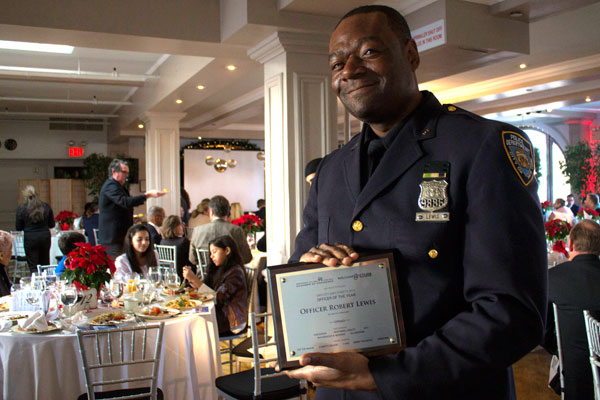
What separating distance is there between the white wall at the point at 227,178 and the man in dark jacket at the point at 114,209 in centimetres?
1066

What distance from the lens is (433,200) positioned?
1.04m

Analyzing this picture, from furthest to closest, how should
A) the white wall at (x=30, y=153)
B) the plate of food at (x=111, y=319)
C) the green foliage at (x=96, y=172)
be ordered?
1. the white wall at (x=30, y=153)
2. the green foliage at (x=96, y=172)
3. the plate of food at (x=111, y=319)

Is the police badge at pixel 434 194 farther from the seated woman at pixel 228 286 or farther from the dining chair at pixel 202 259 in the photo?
the dining chair at pixel 202 259

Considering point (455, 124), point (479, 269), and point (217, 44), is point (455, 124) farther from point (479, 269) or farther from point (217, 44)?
point (217, 44)

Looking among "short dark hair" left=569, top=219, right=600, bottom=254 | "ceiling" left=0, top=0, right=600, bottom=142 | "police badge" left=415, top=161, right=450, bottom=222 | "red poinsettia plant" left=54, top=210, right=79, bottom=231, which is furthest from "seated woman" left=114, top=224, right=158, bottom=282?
"red poinsettia plant" left=54, top=210, right=79, bottom=231

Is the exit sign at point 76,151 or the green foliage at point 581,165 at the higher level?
the exit sign at point 76,151

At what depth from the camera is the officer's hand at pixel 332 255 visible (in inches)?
41.1

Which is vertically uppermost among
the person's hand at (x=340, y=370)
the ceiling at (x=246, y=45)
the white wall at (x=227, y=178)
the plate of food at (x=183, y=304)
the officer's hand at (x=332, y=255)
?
the ceiling at (x=246, y=45)

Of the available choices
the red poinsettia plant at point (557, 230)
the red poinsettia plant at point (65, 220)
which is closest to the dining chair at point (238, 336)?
the red poinsettia plant at point (557, 230)

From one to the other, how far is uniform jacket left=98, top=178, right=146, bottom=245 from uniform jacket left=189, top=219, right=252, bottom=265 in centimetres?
83

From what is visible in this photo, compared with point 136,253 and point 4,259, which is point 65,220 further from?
point 136,253

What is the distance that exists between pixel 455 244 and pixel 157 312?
9.24ft

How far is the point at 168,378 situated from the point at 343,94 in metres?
2.64

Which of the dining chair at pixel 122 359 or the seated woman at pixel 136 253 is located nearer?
the dining chair at pixel 122 359
